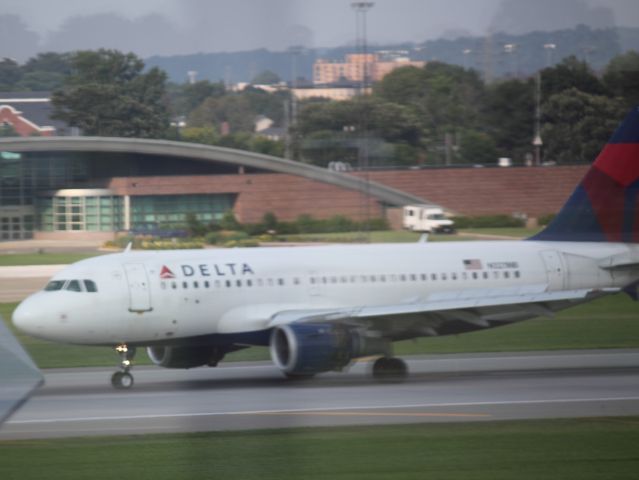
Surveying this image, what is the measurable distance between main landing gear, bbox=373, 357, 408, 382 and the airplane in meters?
0.02

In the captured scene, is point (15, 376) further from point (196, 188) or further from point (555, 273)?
point (555, 273)

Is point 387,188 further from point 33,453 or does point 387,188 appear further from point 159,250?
point 33,453

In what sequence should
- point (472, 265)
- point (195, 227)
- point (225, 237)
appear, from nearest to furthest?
1. point (195, 227)
2. point (472, 265)
3. point (225, 237)

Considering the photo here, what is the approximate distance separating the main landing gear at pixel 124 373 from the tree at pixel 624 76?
7.19 meters

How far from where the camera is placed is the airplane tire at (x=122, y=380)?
15.2m

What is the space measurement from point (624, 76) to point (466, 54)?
2013 mm

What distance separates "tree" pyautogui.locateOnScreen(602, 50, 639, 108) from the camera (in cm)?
1037

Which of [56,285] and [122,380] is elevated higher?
[56,285]

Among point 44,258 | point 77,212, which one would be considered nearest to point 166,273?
point 44,258

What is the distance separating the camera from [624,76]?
36.0ft

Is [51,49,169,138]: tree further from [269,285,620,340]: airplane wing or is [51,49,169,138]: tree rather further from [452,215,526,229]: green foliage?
[452,215,526,229]: green foliage

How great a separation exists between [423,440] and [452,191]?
46.9 ft

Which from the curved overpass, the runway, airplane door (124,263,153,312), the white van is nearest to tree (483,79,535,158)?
the white van

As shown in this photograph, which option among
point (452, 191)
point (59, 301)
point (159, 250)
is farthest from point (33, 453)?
point (452, 191)
